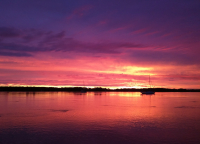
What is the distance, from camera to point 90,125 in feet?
73.4

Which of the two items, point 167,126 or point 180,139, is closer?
point 180,139

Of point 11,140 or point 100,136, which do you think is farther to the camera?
point 100,136

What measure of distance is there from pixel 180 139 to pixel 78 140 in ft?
28.2

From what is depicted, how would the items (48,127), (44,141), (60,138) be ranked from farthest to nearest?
1. (48,127)
2. (60,138)
3. (44,141)

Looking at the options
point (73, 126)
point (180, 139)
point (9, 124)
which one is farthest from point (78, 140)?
point (9, 124)

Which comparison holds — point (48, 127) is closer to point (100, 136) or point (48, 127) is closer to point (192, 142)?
point (100, 136)

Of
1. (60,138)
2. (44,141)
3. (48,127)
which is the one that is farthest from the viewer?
(48,127)

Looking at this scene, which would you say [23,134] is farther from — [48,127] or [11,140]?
[48,127]

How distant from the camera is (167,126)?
73.5ft

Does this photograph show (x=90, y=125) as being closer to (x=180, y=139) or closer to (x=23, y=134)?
(x=23, y=134)

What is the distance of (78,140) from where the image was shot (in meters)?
16.7

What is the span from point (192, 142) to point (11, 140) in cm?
1449

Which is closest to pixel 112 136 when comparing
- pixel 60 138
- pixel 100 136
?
pixel 100 136

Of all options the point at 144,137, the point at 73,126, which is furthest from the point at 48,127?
the point at 144,137
